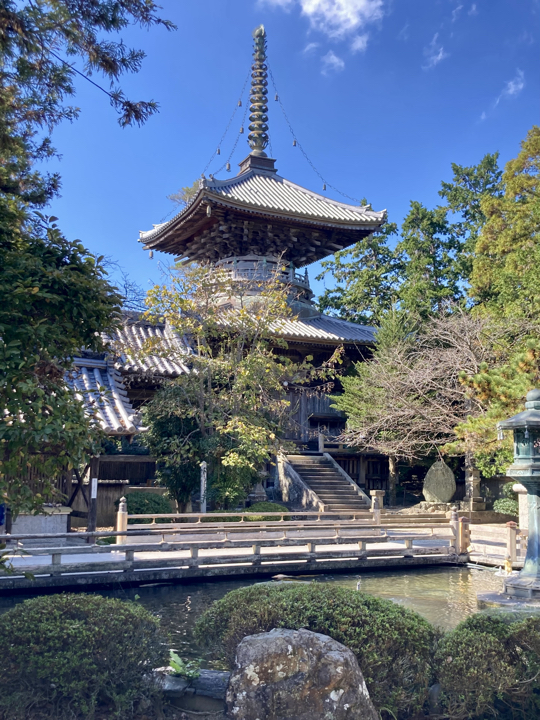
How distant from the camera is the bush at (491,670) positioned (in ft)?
18.5

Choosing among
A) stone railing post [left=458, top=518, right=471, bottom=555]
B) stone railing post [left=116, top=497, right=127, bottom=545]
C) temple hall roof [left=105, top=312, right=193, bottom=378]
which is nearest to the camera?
stone railing post [left=116, top=497, right=127, bottom=545]

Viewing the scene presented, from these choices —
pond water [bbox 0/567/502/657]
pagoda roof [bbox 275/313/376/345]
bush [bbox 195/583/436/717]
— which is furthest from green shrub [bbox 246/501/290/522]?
bush [bbox 195/583/436/717]

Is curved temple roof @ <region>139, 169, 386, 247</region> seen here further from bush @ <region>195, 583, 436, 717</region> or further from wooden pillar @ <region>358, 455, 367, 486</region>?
bush @ <region>195, 583, 436, 717</region>

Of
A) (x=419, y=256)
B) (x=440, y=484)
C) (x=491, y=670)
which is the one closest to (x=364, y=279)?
(x=419, y=256)

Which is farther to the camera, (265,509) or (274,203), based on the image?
(274,203)

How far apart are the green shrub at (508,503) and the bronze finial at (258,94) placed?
1870 cm

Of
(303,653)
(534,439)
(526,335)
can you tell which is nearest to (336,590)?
(303,653)

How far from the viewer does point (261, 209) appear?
2419cm

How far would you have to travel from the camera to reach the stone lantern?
948cm

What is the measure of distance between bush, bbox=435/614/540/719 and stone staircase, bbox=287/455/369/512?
1415 centimetres

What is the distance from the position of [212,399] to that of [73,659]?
12.5 meters

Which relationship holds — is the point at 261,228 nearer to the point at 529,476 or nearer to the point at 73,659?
the point at 529,476

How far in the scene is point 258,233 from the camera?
2566cm

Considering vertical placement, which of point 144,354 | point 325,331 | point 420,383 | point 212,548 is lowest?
point 212,548
